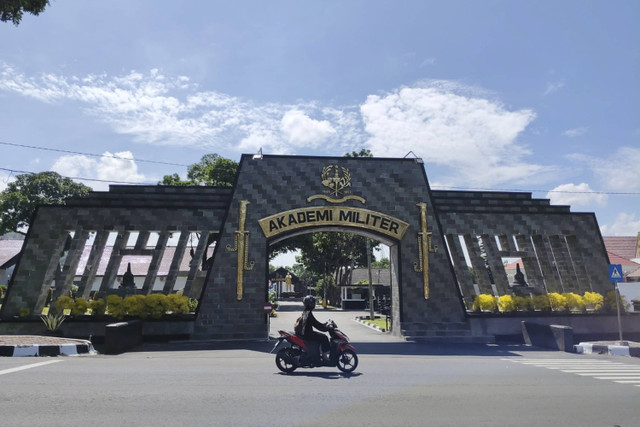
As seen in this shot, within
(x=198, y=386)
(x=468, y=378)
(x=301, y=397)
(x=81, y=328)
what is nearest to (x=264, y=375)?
(x=198, y=386)

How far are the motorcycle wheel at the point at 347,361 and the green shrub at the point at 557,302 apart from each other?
37.5ft

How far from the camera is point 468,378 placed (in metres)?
8.60

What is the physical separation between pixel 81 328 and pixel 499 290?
15.8 metres

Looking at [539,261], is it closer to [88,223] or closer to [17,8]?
[88,223]

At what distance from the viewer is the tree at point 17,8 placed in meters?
12.5

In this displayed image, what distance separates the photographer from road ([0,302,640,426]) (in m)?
5.68

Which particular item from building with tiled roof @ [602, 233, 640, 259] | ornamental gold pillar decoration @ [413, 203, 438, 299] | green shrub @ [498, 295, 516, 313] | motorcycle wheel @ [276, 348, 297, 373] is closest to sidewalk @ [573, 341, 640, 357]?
green shrub @ [498, 295, 516, 313]

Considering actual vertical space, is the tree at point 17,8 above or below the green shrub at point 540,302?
above

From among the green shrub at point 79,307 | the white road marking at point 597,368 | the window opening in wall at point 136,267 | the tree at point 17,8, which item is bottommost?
the white road marking at point 597,368

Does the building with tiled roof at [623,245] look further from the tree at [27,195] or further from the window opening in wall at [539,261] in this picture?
the tree at [27,195]

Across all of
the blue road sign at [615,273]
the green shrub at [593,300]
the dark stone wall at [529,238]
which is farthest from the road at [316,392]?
the dark stone wall at [529,238]

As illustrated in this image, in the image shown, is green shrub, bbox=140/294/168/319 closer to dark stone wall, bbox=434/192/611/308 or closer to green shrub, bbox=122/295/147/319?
green shrub, bbox=122/295/147/319

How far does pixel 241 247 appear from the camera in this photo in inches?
634

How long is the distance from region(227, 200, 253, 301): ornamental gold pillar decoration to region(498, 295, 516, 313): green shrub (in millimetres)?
9850
